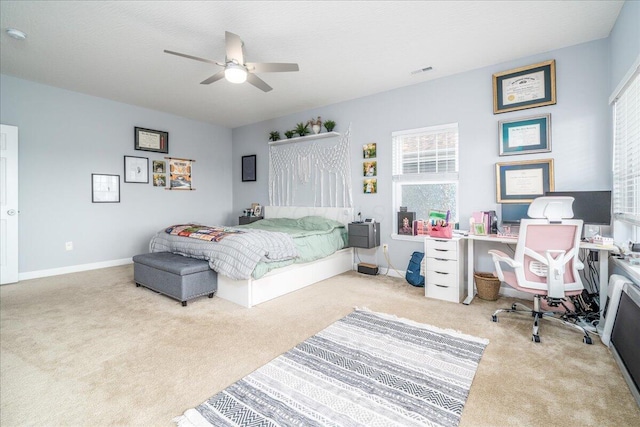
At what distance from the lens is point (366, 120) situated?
4.55 m

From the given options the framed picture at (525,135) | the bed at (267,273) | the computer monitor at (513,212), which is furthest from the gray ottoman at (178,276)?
Answer: the framed picture at (525,135)

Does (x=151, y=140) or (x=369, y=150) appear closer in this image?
(x=369, y=150)

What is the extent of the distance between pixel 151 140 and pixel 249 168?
184cm

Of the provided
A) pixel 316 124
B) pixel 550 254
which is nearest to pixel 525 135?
pixel 550 254

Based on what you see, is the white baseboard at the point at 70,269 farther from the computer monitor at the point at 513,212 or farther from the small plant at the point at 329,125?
the computer monitor at the point at 513,212

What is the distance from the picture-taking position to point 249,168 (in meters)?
6.26

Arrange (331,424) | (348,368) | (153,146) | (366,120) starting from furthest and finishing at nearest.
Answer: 1. (153,146)
2. (366,120)
3. (348,368)
4. (331,424)

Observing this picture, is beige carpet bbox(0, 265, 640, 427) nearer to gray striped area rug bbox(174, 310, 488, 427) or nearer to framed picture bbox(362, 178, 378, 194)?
gray striped area rug bbox(174, 310, 488, 427)

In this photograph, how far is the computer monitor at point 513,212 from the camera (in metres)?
3.29

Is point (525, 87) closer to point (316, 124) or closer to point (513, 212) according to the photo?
point (513, 212)

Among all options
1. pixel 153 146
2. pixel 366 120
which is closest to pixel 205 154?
pixel 153 146

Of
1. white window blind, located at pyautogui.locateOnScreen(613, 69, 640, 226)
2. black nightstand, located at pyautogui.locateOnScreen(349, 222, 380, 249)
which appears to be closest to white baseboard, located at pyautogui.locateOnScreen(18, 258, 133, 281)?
black nightstand, located at pyautogui.locateOnScreen(349, 222, 380, 249)

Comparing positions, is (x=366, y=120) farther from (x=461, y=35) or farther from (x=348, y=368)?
(x=348, y=368)

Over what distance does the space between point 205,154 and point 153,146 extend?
104 cm
